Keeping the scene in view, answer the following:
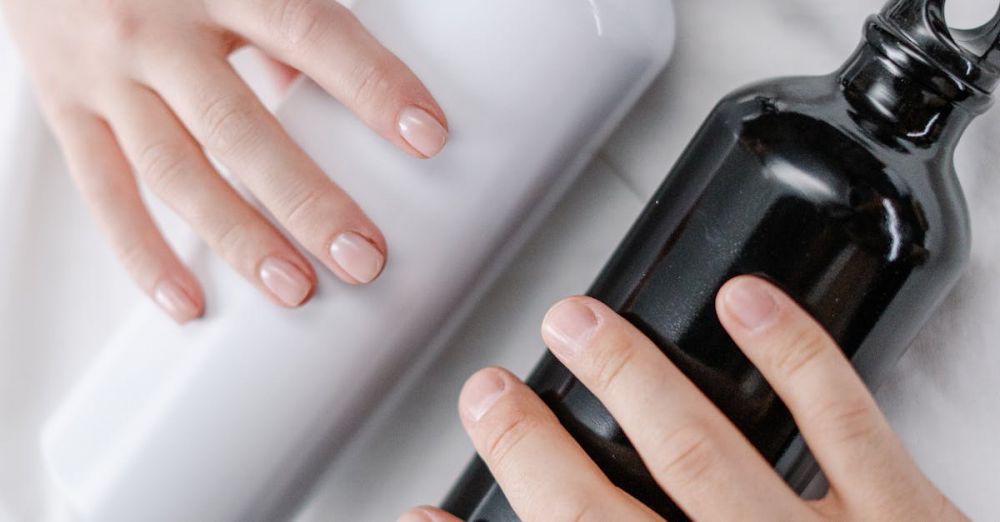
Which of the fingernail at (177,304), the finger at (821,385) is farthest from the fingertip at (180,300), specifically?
the finger at (821,385)

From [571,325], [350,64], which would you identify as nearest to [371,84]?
[350,64]

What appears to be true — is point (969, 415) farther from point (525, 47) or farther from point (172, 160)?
point (172, 160)

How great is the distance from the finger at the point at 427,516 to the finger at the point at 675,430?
83mm

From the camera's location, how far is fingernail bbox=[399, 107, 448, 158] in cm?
31

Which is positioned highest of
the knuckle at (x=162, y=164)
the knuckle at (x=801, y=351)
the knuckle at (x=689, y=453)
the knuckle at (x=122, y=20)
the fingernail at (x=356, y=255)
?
the knuckle at (x=801, y=351)

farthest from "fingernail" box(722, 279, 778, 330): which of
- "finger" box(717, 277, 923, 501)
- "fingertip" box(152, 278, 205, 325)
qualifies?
"fingertip" box(152, 278, 205, 325)

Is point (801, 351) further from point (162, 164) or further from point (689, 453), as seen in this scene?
point (162, 164)

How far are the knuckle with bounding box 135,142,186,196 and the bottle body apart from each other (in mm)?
186

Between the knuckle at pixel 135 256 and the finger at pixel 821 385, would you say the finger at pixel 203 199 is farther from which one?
the finger at pixel 821 385

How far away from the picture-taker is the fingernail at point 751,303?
266 millimetres

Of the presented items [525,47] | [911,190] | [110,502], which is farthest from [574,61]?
[110,502]

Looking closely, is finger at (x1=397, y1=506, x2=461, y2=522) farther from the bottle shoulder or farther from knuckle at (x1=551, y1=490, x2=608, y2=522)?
the bottle shoulder

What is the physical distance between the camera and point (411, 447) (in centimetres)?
42

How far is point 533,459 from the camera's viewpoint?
29 cm
